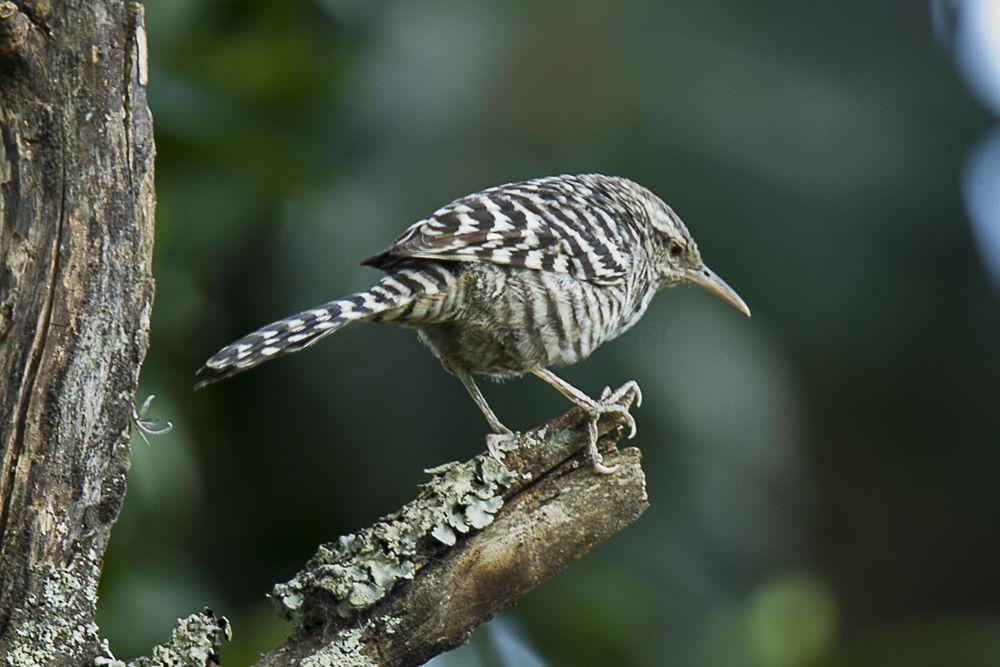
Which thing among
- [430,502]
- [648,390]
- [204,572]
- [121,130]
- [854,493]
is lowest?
[854,493]

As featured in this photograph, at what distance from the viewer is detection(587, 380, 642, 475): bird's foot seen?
333cm

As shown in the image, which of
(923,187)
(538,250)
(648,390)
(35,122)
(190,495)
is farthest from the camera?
(923,187)

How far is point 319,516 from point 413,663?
376 cm

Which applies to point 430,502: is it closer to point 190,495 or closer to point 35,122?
point 35,122

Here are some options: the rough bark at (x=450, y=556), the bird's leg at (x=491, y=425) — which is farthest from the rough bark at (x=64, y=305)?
the bird's leg at (x=491, y=425)

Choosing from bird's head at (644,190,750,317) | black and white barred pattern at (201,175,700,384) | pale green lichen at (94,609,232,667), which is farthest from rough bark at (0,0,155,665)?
bird's head at (644,190,750,317)

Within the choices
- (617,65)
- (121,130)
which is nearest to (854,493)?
(617,65)

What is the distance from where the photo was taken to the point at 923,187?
8.27 m

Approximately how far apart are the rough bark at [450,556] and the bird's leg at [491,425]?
0.18 feet

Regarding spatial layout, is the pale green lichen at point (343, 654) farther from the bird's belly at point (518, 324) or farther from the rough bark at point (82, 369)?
the bird's belly at point (518, 324)

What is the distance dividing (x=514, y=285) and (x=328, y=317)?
35.1 inches

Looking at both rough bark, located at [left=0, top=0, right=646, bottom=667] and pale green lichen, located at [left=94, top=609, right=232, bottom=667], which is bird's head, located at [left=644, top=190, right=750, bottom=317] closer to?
rough bark, located at [left=0, top=0, right=646, bottom=667]

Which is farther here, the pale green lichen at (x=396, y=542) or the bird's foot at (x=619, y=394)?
the bird's foot at (x=619, y=394)

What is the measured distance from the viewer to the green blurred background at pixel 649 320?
561 centimetres
